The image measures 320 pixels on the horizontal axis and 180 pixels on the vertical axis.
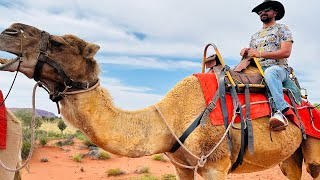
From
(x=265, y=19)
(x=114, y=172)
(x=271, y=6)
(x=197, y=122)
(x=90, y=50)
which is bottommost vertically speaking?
(x=114, y=172)

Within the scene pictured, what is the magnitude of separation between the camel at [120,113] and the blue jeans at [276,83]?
295 millimetres

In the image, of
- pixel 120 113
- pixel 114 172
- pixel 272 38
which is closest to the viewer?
pixel 120 113

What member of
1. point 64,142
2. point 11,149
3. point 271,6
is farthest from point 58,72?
point 64,142

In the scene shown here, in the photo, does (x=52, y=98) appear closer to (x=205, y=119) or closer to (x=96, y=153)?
(x=205, y=119)

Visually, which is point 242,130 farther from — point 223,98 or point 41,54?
point 41,54

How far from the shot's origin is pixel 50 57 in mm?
4188

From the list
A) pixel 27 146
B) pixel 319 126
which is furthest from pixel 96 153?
pixel 319 126

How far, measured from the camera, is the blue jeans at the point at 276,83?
5.25 metres

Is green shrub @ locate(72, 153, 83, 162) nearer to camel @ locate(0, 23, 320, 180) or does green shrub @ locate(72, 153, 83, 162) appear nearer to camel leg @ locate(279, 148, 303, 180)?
camel leg @ locate(279, 148, 303, 180)

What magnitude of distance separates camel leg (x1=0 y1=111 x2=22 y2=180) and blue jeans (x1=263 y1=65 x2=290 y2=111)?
3208 millimetres

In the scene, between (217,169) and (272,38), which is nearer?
(217,169)

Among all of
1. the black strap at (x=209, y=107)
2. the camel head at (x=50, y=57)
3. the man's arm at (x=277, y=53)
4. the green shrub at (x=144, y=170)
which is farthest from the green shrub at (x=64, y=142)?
the camel head at (x=50, y=57)

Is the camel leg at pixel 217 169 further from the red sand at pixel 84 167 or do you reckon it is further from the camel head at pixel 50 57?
the red sand at pixel 84 167

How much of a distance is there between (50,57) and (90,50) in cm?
41
